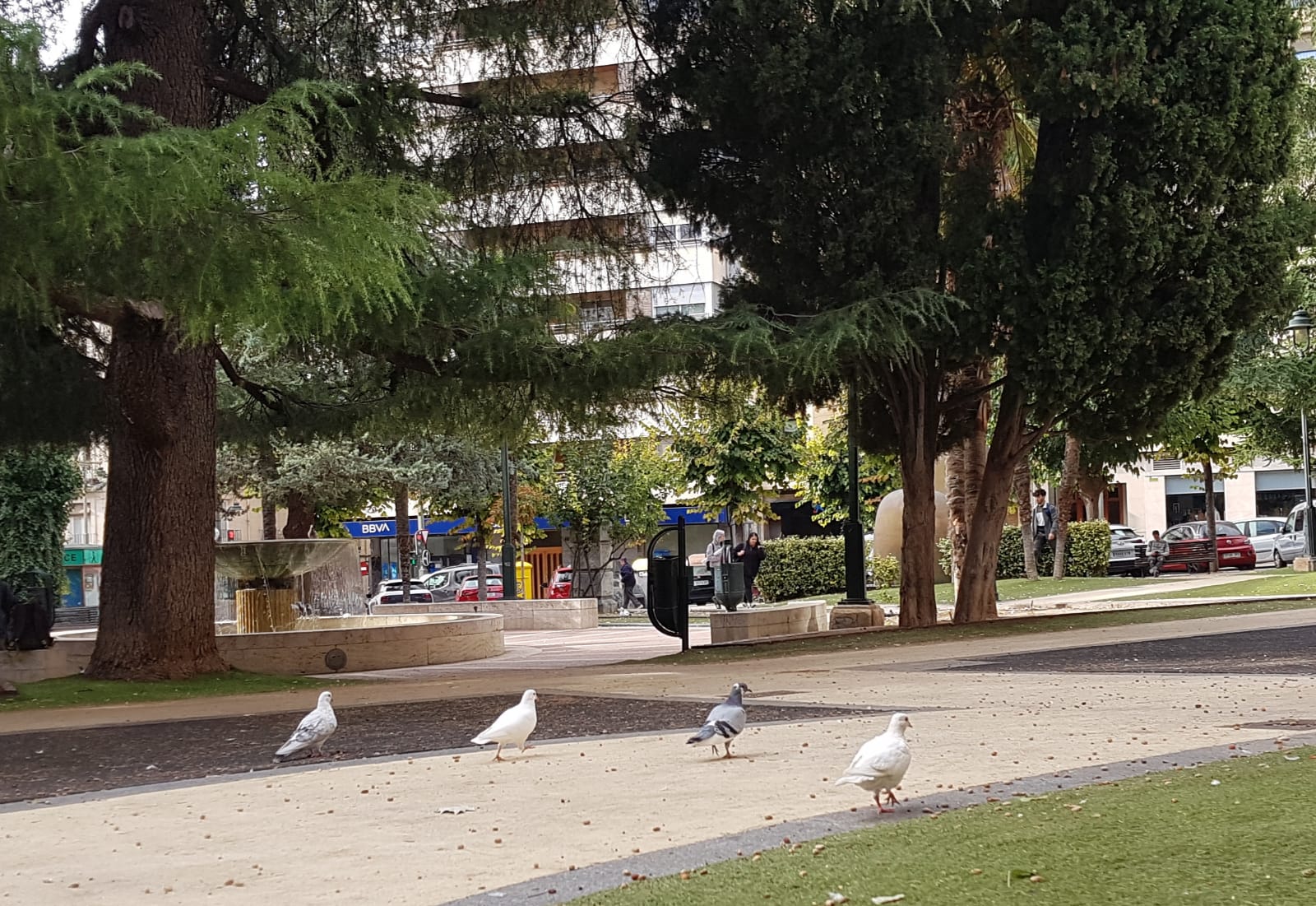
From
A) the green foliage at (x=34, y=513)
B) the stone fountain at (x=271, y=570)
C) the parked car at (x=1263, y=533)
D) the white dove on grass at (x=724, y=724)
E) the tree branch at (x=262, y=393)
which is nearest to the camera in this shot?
the white dove on grass at (x=724, y=724)

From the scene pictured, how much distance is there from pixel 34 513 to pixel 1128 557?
30391mm

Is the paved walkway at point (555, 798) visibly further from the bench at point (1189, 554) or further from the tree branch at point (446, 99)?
the bench at point (1189, 554)

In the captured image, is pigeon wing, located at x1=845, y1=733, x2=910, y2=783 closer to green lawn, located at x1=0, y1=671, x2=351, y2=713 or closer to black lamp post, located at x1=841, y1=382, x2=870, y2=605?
green lawn, located at x1=0, y1=671, x2=351, y2=713

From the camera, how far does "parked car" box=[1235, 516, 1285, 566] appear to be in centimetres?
4819

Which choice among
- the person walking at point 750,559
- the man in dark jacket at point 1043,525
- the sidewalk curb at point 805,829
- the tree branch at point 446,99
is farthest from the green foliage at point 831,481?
the sidewalk curb at point 805,829

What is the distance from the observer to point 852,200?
1933cm

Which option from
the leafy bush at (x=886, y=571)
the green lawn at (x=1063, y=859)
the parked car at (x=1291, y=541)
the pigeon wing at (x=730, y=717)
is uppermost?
the parked car at (x=1291, y=541)

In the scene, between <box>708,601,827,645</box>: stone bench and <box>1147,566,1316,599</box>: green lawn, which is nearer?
<box>708,601,827,645</box>: stone bench

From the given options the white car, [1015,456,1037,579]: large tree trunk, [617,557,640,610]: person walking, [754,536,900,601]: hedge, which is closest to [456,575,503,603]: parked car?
[617,557,640,610]: person walking

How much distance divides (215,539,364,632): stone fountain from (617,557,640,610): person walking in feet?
54.9

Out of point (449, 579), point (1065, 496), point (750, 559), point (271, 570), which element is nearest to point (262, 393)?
point (271, 570)

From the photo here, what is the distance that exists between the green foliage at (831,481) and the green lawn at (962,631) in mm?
22496

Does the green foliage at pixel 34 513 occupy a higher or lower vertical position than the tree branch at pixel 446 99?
lower

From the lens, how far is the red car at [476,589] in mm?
46812
